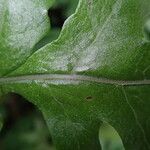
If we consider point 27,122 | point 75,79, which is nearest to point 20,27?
point 75,79

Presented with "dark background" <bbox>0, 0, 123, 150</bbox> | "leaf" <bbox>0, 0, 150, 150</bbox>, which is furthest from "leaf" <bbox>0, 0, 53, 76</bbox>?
"dark background" <bbox>0, 0, 123, 150</bbox>

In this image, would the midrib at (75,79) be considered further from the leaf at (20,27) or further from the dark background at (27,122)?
the dark background at (27,122)

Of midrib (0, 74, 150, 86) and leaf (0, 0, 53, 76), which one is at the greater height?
leaf (0, 0, 53, 76)

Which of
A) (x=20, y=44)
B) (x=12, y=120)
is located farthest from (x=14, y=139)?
(x=20, y=44)

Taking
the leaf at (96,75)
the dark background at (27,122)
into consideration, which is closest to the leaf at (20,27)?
the leaf at (96,75)

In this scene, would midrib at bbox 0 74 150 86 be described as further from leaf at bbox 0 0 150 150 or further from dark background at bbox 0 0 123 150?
dark background at bbox 0 0 123 150

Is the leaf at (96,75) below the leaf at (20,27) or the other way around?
below

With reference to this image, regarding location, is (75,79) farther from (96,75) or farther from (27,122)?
(27,122)

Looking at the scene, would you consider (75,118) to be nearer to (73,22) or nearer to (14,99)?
(73,22)
